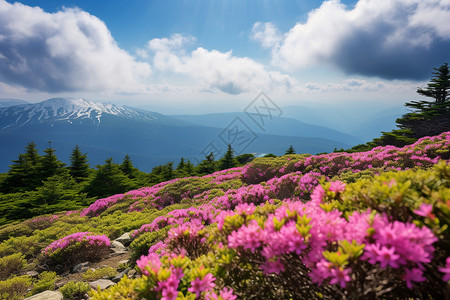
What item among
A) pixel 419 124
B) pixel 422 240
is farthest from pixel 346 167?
pixel 419 124

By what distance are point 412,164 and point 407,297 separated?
328 inches

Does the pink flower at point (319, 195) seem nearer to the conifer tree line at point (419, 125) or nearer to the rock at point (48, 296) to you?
the rock at point (48, 296)

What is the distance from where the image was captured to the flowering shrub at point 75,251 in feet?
21.0

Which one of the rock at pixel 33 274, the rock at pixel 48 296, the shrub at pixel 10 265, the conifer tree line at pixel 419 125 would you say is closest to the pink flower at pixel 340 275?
the rock at pixel 48 296

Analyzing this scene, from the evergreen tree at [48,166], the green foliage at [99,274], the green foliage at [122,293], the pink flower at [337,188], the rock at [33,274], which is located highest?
→ the pink flower at [337,188]

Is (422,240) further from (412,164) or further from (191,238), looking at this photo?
(412,164)

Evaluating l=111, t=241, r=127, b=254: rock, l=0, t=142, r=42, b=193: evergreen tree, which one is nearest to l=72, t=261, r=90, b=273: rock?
l=111, t=241, r=127, b=254: rock

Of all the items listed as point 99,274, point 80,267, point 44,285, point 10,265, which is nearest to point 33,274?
point 10,265

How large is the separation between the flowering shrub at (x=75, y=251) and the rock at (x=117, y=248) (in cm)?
31

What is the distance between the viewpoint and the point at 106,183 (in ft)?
69.8

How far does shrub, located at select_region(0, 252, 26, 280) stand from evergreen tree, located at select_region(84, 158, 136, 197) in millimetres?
15289

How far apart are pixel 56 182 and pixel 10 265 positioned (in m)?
11.2

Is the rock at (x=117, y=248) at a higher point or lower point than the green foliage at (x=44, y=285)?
lower

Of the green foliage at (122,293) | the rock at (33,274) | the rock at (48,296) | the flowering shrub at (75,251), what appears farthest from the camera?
the flowering shrub at (75,251)
